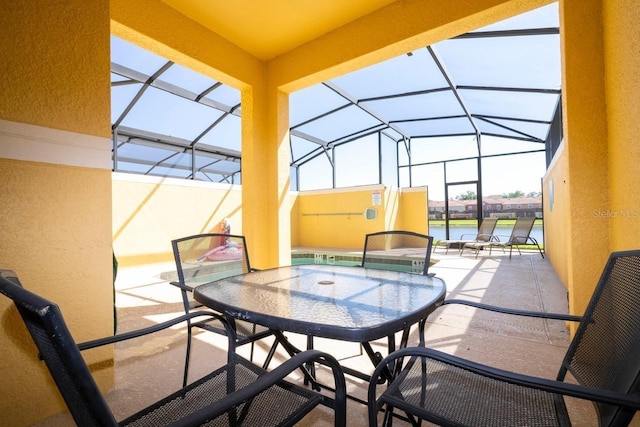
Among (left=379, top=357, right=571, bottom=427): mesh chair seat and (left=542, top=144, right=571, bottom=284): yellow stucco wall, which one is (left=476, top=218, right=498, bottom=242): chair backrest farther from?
(left=379, top=357, right=571, bottom=427): mesh chair seat

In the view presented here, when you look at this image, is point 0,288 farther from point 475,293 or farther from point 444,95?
point 444,95

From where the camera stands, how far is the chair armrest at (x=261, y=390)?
25.2 inches

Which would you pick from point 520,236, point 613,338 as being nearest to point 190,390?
point 613,338

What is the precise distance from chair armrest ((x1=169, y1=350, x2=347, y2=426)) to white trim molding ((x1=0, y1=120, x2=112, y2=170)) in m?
1.73

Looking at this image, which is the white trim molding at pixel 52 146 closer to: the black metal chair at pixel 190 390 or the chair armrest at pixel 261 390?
the black metal chair at pixel 190 390

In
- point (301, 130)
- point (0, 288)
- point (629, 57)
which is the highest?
point (301, 130)

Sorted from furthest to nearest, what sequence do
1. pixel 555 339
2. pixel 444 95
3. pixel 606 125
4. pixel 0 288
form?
pixel 444 95
pixel 555 339
pixel 606 125
pixel 0 288

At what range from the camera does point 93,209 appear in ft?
5.94

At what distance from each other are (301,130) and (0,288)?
9420 millimetres

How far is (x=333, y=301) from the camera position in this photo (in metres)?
1.30

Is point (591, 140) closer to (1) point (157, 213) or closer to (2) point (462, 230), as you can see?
(1) point (157, 213)

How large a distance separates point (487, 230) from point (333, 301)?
7.88 meters

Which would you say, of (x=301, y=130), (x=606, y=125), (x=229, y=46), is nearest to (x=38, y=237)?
(x=229, y=46)

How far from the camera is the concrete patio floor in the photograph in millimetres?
1715
